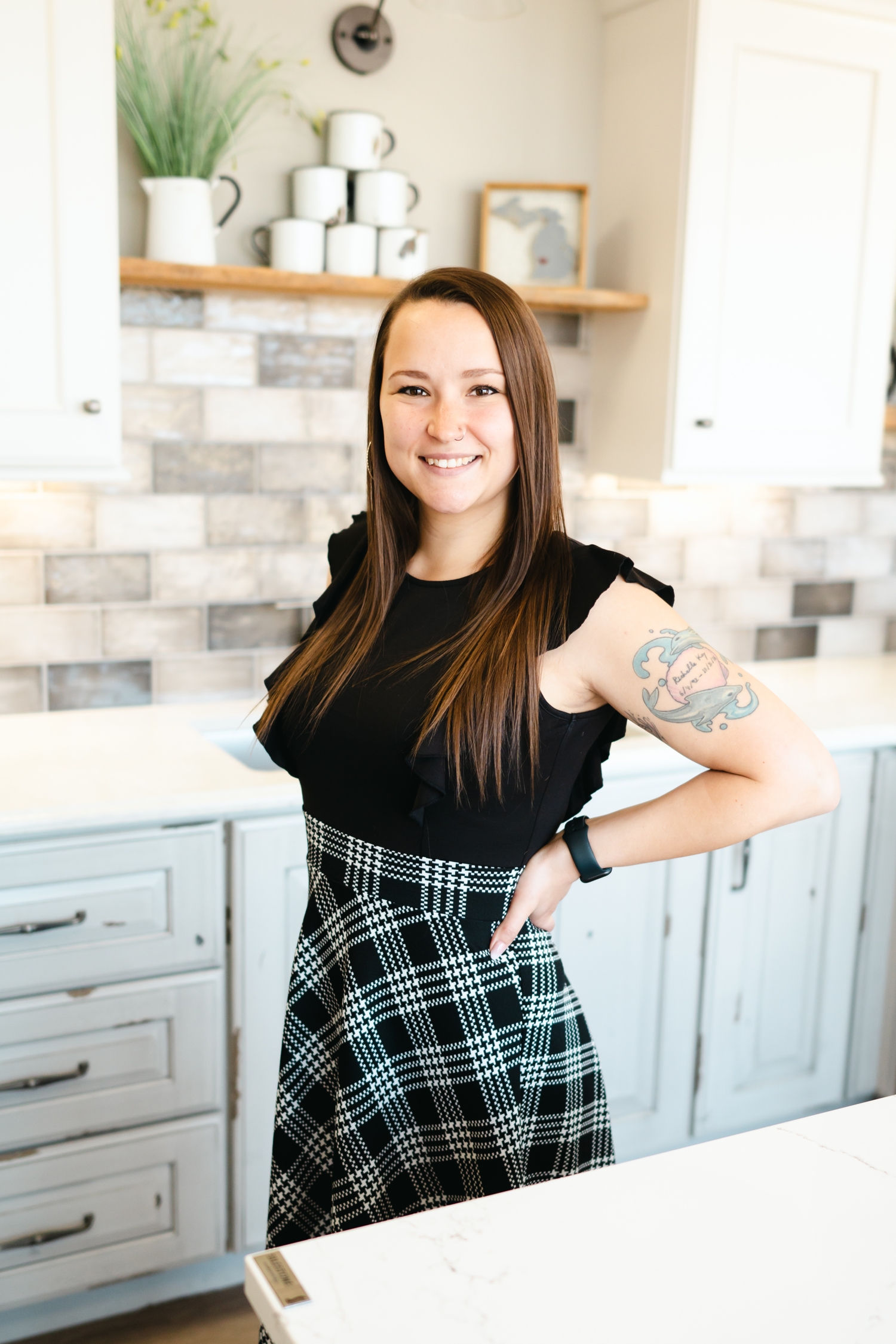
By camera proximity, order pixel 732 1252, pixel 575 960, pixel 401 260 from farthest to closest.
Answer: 1. pixel 401 260
2. pixel 575 960
3. pixel 732 1252

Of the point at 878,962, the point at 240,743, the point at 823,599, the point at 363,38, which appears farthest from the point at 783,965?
the point at 363,38

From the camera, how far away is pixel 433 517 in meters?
1.37

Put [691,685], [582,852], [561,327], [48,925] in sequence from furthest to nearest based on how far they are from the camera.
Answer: [561,327] → [48,925] → [582,852] → [691,685]

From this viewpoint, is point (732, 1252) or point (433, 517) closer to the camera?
point (732, 1252)

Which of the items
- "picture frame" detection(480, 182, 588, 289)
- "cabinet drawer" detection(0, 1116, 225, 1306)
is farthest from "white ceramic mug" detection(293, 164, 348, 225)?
"cabinet drawer" detection(0, 1116, 225, 1306)

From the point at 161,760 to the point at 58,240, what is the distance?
88cm

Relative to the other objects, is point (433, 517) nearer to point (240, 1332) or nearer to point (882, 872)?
point (240, 1332)

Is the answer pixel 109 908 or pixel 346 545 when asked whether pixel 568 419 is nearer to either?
pixel 346 545

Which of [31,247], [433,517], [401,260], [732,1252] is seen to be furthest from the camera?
[401,260]

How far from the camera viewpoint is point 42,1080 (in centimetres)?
190

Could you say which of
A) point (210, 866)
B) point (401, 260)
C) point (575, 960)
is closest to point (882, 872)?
point (575, 960)

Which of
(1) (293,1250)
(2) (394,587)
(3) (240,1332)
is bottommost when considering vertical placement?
(3) (240,1332)

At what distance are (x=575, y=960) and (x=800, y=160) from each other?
169 centimetres

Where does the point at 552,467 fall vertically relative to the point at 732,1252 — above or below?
above
